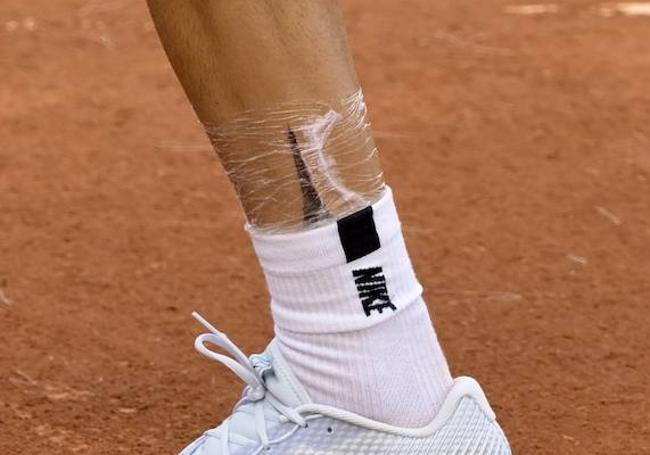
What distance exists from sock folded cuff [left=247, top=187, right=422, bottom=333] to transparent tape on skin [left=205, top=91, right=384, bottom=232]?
2 centimetres

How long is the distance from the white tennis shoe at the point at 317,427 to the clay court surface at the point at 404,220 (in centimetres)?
28

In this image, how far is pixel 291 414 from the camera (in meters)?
1.60

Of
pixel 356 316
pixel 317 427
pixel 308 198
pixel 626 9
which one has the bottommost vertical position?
pixel 626 9

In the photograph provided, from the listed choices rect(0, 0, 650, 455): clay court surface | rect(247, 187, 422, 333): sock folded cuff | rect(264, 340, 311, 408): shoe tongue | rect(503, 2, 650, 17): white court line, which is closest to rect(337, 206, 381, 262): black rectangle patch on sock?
rect(247, 187, 422, 333): sock folded cuff

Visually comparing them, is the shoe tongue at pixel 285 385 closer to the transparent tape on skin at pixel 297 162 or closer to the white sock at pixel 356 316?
the white sock at pixel 356 316

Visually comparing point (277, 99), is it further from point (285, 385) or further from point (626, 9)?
point (626, 9)

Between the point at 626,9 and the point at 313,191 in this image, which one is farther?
the point at 626,9

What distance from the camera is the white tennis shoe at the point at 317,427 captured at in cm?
159

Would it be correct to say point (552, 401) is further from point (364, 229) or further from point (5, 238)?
point (5, 238)

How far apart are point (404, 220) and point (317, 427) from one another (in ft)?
4.33

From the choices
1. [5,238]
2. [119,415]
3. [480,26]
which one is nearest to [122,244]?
[5,238]

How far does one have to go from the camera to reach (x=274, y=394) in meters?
1.63

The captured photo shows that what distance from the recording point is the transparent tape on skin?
4.95 ft

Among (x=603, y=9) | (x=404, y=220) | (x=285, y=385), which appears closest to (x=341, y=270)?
(x=285, y=385)
